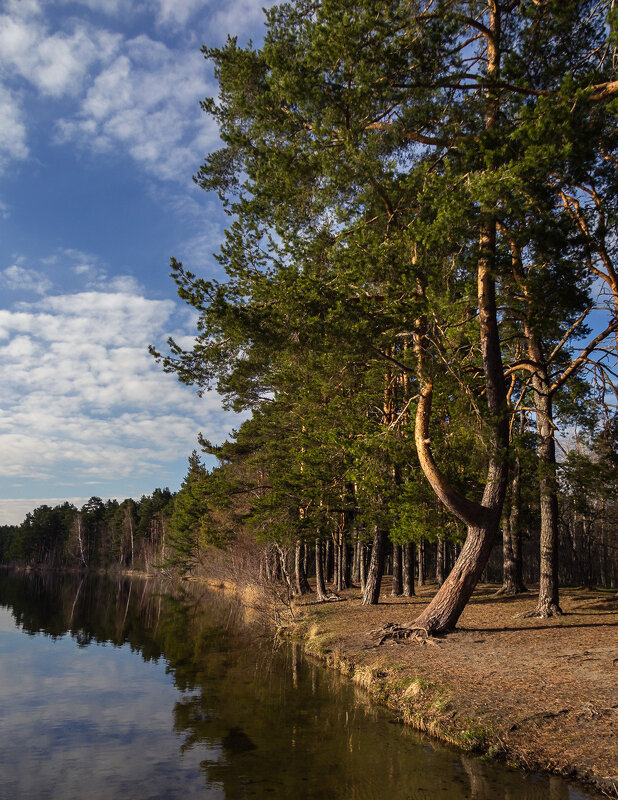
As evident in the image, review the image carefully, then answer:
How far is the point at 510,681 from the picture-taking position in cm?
940

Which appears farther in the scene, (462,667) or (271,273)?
(271,273)

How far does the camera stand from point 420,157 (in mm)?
12977

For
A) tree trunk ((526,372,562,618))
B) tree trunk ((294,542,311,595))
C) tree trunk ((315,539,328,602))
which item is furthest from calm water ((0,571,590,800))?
tree trunk ((294,542,311,595))

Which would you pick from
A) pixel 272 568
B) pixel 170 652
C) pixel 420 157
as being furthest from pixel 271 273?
pixel 272 568

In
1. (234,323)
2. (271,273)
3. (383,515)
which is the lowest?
(383,515)

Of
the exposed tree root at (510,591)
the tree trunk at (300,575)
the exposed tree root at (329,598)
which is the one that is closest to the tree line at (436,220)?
the exposed tree root at (510,591)

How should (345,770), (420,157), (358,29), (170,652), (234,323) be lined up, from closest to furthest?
(345,770) < (358,29) < (234,323) < (420,157) < (170,652)

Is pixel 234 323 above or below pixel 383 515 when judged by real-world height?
above

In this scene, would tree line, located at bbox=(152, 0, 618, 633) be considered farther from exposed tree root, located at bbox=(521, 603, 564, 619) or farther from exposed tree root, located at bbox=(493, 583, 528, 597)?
exposed tree root, located at bbox=(493, 583, 528, 597)

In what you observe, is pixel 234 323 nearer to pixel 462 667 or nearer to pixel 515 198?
pixel 515 198

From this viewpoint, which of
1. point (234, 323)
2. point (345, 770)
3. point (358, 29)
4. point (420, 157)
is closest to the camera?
point (345, 770)

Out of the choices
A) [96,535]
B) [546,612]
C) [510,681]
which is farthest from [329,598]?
[96,535]

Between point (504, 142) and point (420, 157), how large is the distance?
2.53m

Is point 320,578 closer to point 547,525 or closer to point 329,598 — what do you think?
point 329,598
